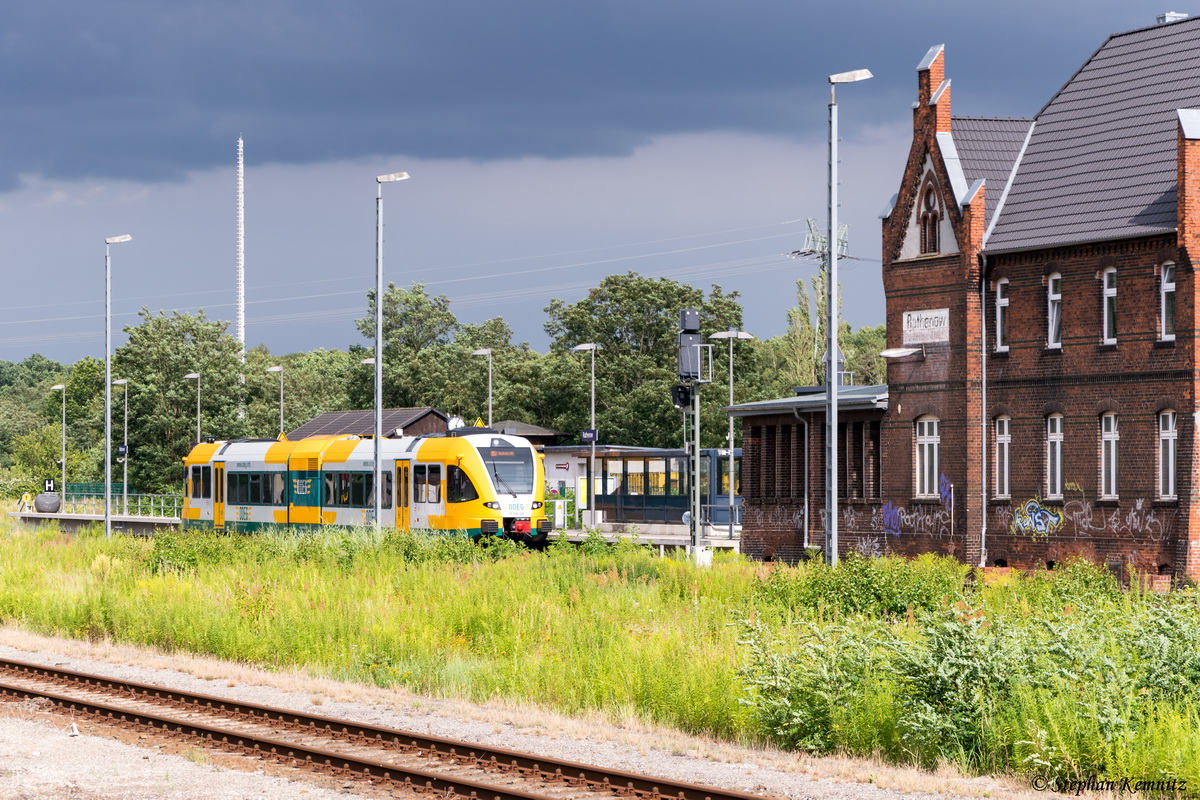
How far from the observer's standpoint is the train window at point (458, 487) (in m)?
37.3

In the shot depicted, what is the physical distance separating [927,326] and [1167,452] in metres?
7.27

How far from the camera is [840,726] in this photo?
13141 millimetres

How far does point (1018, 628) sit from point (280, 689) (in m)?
8.91

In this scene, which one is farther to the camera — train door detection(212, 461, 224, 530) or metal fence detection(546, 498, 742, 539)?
metal fence detection(546, 498, 742, 539)

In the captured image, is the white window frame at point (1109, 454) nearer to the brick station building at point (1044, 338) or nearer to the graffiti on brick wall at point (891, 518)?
the brick station building at point (1044, 338)

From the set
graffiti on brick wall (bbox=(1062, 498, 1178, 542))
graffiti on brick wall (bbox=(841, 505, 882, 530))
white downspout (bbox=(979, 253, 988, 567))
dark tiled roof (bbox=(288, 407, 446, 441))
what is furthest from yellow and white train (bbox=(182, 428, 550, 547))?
dark tiled roof (bbox=(288, 407, 446, 441))

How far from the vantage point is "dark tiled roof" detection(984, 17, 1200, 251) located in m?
33.5

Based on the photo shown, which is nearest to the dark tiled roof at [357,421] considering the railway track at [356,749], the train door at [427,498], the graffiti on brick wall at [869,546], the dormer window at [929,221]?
the train door at [427,498]

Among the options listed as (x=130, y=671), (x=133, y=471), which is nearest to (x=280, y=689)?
(x=130, y=671)

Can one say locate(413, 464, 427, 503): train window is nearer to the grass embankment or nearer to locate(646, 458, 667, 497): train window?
the grass embankment

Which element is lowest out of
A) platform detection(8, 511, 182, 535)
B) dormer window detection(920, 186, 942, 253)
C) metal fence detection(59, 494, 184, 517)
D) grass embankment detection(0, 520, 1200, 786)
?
platform detection(8, 511, 182, 535)

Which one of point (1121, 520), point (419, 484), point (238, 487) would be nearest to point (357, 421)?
point (238, 487)

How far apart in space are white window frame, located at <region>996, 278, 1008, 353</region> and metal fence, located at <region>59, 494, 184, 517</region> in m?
43.9

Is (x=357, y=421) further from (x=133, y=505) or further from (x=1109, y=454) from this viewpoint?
(x=1109, y=454)
